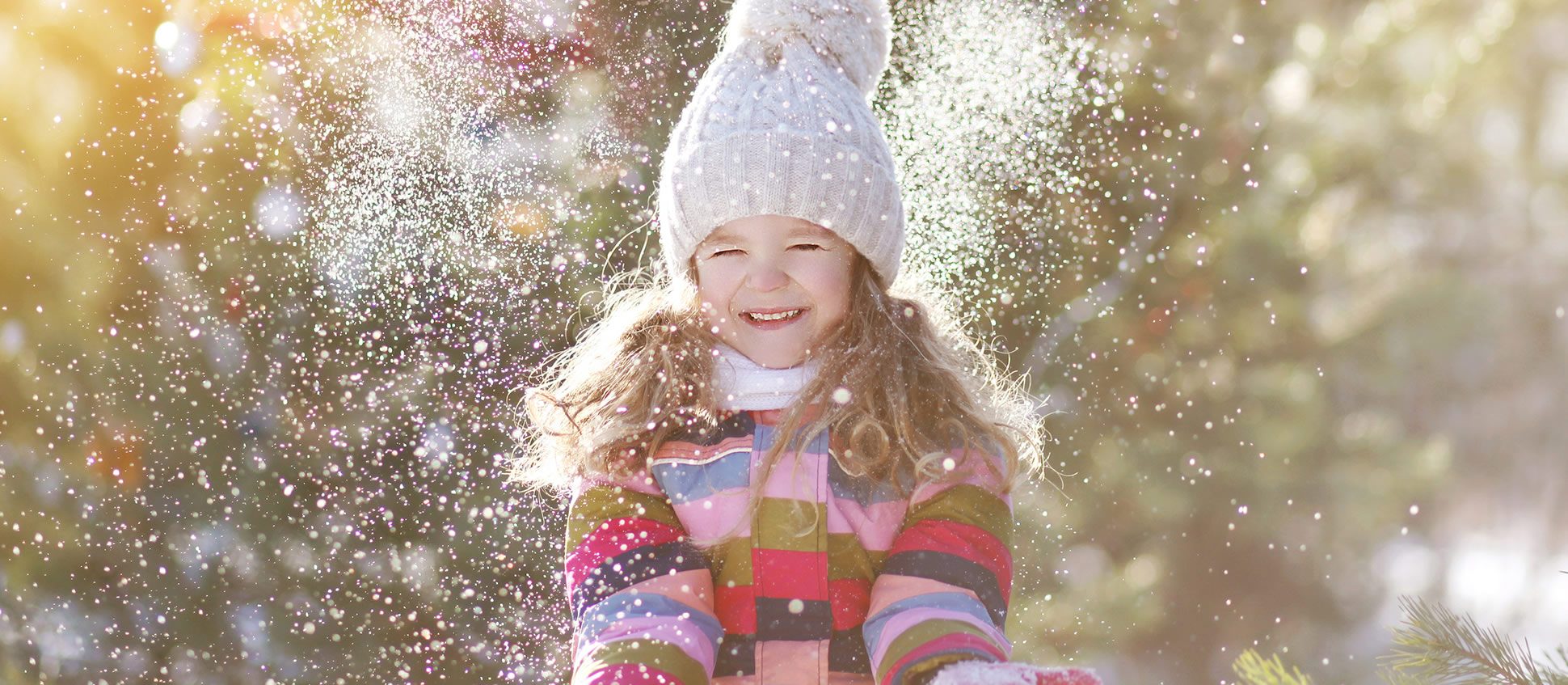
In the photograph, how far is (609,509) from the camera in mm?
1032

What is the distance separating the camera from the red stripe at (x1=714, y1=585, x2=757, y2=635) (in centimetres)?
100

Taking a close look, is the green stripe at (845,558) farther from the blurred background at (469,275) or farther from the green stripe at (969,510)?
the blurred background at (469,275)

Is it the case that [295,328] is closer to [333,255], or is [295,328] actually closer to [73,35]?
[333,255]

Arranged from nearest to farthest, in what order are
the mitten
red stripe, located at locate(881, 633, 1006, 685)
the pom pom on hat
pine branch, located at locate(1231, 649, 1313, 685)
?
pine branch, located at locate(1231, 649, 1313, 685) → the mitten → red stripe, located at locate(881, 633, 1006, 685) → the pom pom on hat

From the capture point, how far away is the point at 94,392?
1482mm

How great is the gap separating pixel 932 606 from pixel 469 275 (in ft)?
2.19

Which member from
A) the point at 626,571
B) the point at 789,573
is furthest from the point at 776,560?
the point at 626,571

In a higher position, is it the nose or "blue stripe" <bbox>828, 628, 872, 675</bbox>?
the nose

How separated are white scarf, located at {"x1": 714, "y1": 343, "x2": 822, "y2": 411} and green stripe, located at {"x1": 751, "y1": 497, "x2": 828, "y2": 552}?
9 cm

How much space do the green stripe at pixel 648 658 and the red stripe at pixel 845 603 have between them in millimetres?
133

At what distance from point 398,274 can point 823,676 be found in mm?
661

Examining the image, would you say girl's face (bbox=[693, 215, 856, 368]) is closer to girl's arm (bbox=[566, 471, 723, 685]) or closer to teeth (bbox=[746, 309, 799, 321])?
teeth (bbox=[746, 309, 799, 321])

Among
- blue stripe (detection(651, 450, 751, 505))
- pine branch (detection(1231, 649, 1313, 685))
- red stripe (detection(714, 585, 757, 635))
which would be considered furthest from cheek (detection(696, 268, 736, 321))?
pine branch (detection(1231, 649, 1313, 685))

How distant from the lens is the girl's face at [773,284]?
1.04 metres
